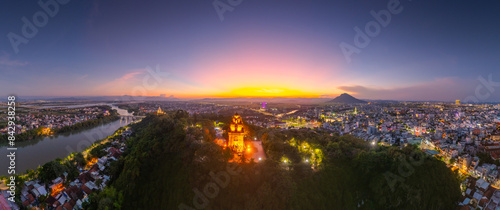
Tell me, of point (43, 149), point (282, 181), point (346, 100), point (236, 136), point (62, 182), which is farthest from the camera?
point (346, 100)

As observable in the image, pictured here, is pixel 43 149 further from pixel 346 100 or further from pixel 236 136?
Result: pixel 346 100

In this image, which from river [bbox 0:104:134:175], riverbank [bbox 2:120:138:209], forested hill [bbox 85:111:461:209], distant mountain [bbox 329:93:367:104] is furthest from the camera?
distant mountain [bbox 329:93:367:104]

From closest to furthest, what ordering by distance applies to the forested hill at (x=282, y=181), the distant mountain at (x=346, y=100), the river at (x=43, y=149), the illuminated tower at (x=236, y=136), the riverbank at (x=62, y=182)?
the forested hill at (x=282, y=181)
the riverbank at (x=62, y=182)
the illuminated tower at (x=236, y=136)
the river at (x=43, y=149)
the distant mountain at (x=346, y=100)

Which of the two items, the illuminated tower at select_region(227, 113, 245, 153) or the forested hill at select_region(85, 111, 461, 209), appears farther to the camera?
the illuminated tower at select_region(227, 113, 245, 153)

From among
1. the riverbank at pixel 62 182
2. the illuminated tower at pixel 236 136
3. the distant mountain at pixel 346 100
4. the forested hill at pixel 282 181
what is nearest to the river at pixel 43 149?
the riverbank at pixel 62 182

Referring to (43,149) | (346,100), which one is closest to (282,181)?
(43,149)

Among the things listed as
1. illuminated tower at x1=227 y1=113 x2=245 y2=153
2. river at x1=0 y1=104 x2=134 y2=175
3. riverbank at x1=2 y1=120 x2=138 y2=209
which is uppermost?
illuminated tower at x1=227 y1=113 x2=245 y2=153

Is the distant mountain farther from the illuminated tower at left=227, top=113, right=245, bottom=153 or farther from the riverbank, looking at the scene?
the riverbank

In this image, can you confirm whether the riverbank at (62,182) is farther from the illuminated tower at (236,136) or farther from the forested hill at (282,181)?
the illuminated tower at (236,136)

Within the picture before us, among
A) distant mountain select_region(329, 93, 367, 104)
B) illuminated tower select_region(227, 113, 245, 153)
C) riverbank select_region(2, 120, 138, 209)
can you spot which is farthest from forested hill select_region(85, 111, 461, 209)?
distant mountain select_region(329, 93, 367, 104)
